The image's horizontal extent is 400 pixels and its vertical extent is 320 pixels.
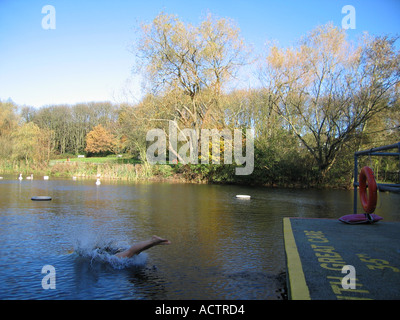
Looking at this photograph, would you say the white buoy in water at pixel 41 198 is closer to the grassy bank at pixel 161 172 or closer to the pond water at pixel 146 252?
the pond water at pixel 146 252

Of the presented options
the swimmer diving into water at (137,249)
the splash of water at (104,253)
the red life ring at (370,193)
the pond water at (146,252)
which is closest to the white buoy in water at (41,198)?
the pond water at (146,252)

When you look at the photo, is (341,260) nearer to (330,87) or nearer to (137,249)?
(137,249)

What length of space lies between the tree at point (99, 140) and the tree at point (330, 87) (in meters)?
30.5

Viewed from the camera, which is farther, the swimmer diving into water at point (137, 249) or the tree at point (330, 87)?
the tree at point (330, 87)

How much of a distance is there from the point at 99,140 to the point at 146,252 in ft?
150

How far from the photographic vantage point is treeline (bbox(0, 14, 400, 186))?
853 inches

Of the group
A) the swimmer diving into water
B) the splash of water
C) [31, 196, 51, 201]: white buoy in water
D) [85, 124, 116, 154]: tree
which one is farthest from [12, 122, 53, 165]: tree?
the swimmer diving into water

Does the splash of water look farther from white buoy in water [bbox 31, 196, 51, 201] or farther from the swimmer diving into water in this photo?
white buoy in water [bbox 31, 196, 51, 201]

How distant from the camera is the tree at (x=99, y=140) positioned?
50.6m

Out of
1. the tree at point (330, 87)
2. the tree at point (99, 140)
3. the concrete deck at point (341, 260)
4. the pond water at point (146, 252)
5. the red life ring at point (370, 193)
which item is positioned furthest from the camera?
the tree at point (99, 140)

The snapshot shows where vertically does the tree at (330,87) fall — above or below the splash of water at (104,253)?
above
